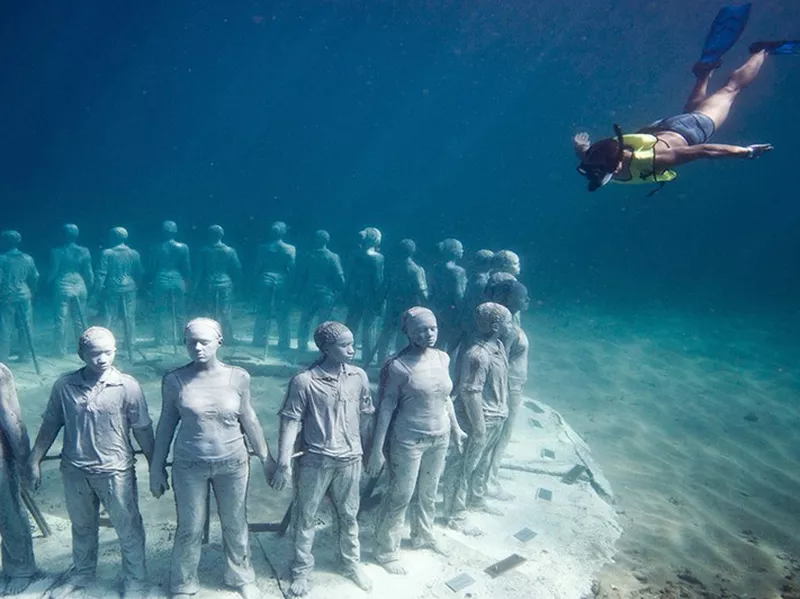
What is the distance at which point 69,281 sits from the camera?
1077 centimetres

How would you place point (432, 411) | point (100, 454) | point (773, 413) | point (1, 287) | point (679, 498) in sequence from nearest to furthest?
point (100, 454) < point (432, 411) < point (679, 498) < point (1, 287) < point (773, 413)

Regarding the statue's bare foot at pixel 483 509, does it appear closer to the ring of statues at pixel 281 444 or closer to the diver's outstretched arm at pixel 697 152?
the ring of statues at pixel 281 444

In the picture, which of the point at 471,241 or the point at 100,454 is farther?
the point at 471,241

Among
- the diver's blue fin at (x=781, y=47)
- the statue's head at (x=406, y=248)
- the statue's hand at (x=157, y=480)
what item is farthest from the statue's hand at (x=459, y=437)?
the diver's blue fin at (x=781, y=47)

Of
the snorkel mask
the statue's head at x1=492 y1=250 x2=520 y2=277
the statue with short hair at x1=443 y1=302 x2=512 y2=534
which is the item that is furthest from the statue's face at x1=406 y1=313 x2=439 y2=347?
the statue's head at x1=492 y1=250 x2=520 y2=277

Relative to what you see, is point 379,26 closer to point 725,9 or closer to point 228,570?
point 725,9

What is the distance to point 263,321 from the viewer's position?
39.0 feet

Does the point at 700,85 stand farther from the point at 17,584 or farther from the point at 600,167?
the point at 17,584

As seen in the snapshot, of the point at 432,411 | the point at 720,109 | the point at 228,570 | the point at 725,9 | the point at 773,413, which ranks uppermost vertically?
the point at 725,9

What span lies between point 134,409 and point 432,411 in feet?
8.85

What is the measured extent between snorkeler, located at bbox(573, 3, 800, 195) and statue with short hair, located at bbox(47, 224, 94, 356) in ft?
35.6

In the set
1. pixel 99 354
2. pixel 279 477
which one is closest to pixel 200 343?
pixel 99 354

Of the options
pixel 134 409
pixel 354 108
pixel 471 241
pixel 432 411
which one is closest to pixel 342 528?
pixel 432 411

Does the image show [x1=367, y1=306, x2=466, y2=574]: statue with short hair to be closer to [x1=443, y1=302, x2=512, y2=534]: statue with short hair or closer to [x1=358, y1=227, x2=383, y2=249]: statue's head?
[x1=443, y1=302, x2=512, y2=534]: statue with short hair
